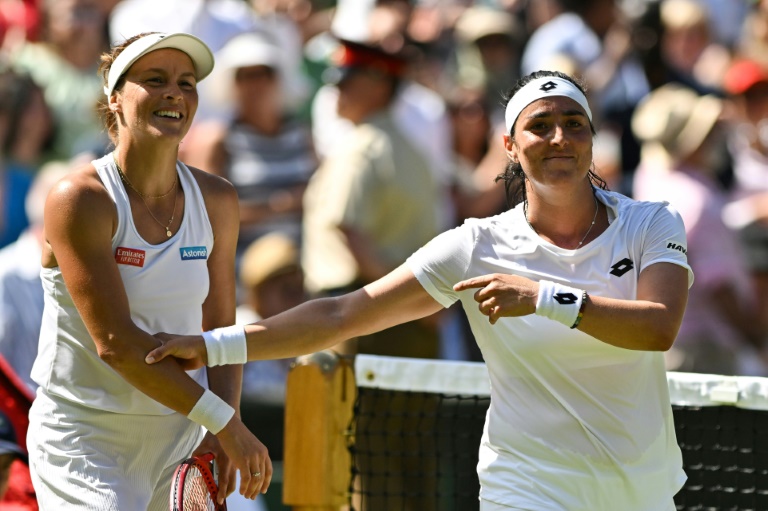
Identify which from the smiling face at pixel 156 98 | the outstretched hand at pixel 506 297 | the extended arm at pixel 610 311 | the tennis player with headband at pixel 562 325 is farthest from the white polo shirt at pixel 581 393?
the smiling face at pixel 156 98

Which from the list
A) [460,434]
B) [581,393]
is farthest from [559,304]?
[460,434]

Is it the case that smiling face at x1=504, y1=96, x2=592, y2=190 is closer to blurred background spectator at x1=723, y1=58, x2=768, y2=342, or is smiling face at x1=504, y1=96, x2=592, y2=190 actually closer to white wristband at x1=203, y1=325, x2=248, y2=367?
white wristband at x1=203, y1=325, x2=248, y2=367

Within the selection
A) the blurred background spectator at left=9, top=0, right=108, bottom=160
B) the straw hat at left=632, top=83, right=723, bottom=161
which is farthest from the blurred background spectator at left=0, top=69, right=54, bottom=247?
the straw hat at left=632, top=83, right=723, bottom=161

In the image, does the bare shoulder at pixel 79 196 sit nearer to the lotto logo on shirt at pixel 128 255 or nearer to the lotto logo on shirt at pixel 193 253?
the lotto logo on shirt at pixel 128 255

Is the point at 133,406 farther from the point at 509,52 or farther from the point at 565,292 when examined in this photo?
the point at 509,52

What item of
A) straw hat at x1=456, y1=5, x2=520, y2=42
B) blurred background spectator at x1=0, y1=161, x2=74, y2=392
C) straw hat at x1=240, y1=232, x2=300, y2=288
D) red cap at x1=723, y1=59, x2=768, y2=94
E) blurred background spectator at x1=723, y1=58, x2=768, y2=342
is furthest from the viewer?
straw hat at x1=456, y1=5, x2=520, y2=42

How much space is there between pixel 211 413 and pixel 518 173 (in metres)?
1.32

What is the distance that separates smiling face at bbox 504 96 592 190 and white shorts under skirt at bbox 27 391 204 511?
56.3 inches

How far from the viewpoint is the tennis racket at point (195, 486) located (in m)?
3.89

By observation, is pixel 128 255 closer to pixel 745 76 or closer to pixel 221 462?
pixel 221 462

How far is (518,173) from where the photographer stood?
14.6 feet

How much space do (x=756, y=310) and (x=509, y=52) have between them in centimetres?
282

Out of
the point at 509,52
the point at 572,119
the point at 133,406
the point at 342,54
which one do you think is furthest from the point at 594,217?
the point at 509,52

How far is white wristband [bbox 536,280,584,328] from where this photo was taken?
3.77 metres
